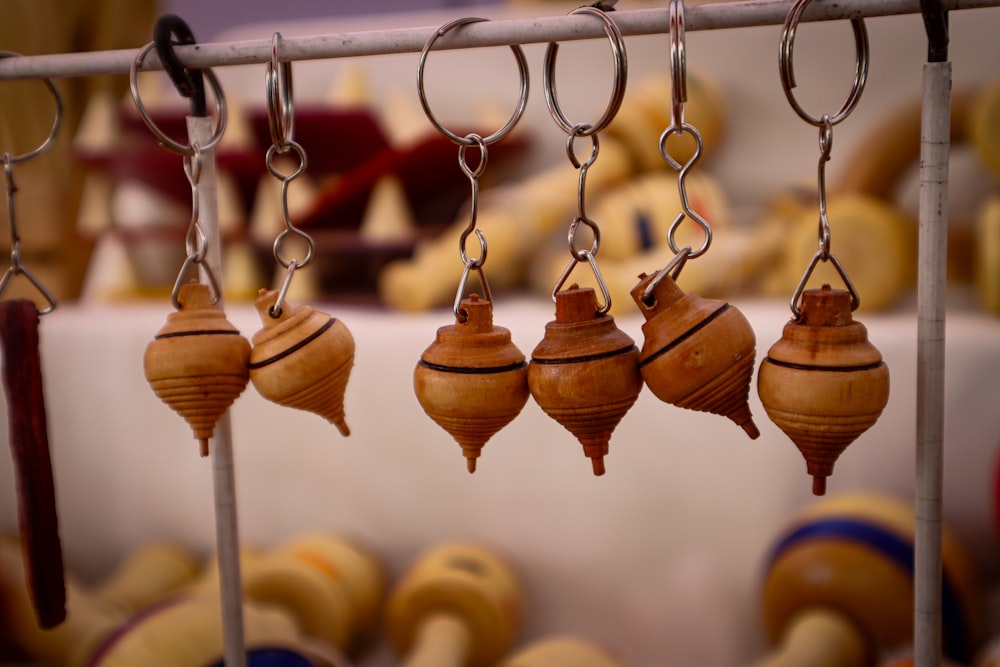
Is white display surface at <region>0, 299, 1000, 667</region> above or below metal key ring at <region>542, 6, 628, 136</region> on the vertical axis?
below

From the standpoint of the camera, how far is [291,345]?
20.7 inches

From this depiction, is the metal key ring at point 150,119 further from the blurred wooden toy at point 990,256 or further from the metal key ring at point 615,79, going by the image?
the blurred wooden toy at point 990,256

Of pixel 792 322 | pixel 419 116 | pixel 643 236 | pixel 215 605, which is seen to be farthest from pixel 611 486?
pixel 419 116

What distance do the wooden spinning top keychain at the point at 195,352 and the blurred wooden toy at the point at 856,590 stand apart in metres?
0.56

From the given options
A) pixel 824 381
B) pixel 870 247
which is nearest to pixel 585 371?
pixel 824 381

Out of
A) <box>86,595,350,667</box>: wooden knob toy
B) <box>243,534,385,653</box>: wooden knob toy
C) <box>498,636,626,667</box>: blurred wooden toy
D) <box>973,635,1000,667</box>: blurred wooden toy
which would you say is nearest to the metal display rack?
<box>973,635,1000,667</box>: blurred wooden toy

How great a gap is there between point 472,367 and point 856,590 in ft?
1.75

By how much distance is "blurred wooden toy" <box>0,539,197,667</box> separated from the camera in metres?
0.92

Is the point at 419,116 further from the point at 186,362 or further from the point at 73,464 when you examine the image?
the point at 186,362

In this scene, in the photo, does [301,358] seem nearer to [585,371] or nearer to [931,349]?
[585,371]

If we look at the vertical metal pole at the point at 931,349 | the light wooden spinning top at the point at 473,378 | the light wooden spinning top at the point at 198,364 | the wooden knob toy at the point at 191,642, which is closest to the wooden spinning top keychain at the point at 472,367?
the light wooden spinning top at the point at 473,378

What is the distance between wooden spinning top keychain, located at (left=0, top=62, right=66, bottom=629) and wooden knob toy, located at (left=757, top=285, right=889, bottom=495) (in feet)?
1.59

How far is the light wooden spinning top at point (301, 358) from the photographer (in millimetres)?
525

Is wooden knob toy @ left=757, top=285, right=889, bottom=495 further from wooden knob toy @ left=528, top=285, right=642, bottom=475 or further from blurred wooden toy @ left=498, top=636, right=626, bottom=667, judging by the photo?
blurred wooden toy @ left=498, top=636, right=626, bottom=667
